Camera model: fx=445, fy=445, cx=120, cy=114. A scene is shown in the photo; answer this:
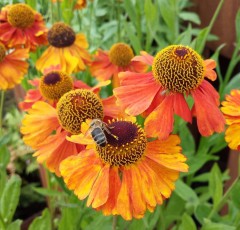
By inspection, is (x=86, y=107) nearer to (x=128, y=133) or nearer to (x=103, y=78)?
(x=128, y=133)

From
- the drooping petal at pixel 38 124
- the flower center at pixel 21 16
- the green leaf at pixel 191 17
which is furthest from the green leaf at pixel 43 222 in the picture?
the green leaf at pixel 191 17

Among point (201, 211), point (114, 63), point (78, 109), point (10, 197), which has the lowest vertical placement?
point (201, 211)

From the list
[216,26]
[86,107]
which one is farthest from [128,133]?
[216,26]

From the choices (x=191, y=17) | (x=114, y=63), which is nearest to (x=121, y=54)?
(x=114, y=63)

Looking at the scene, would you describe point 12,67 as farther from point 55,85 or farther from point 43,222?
point 43,222

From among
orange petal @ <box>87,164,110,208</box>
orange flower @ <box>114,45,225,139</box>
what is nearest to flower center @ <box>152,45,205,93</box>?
orange flower @ <box>114,45,225,139</box>

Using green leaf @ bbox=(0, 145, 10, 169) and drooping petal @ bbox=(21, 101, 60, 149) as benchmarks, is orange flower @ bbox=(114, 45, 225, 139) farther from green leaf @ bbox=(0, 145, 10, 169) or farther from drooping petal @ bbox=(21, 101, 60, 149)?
green leaf @ bbox=(0, 145, 10, 169)
